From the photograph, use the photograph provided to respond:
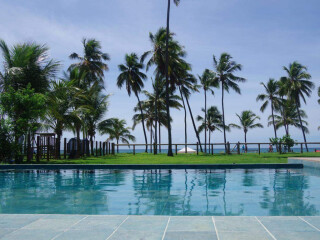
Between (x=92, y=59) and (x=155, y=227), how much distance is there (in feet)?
94.0

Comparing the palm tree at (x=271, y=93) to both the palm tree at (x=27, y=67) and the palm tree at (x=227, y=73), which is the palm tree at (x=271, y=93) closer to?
the palm tree at (x=227, y=73)

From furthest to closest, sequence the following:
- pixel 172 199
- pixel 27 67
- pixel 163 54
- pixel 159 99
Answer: pixel 159 99 < pixel 163 54 < pixel 27 67 < pixel 172 199

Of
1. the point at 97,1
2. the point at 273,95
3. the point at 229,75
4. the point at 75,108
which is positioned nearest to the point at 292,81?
the point at 273,95

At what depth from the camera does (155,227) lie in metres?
3.72

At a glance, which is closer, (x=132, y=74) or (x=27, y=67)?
(x=27, y=67)

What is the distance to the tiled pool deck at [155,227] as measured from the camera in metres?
3.34

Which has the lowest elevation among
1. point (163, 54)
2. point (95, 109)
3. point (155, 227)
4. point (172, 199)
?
point (172, 199)

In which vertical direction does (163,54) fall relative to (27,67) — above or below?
above

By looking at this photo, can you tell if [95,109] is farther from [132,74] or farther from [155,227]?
[155,227]

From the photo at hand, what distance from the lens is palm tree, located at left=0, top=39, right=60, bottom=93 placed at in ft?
53.6

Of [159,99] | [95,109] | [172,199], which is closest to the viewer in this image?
[172,199]

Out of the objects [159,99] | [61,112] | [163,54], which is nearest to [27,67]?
[61,112]

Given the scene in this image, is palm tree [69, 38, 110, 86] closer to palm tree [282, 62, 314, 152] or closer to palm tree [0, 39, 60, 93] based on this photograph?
palm tree [0, 39, 60, 93]

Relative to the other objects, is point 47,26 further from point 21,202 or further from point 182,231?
point 182,231
